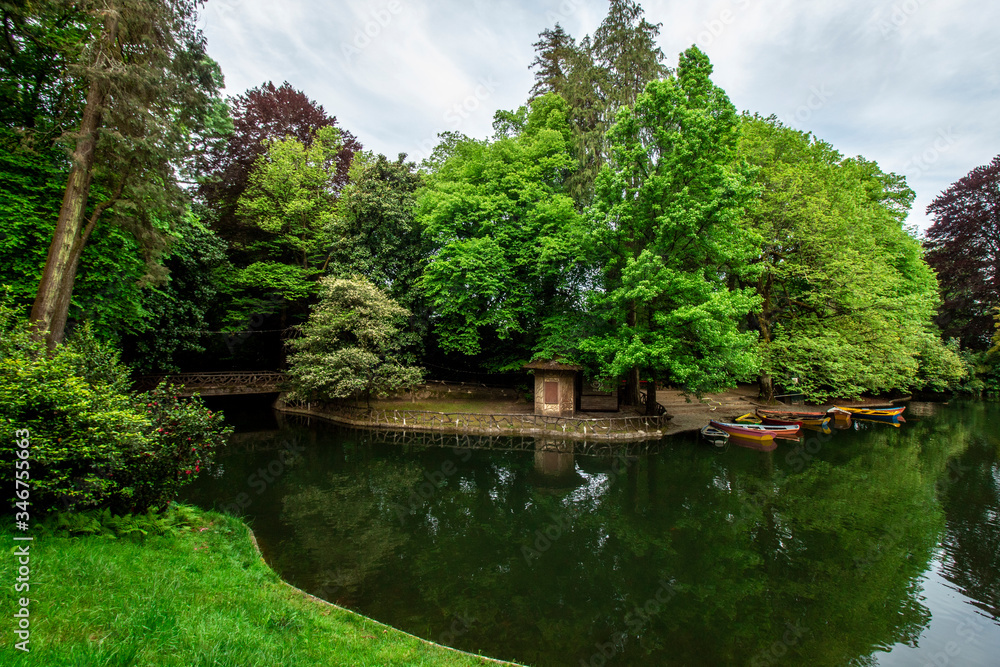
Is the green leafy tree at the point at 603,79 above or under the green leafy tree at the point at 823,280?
above

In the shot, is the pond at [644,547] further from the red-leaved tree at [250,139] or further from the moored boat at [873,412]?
the red-leaved tree at [250,139]

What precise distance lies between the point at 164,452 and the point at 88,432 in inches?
54.1

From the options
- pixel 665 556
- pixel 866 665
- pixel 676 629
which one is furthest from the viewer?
pixel 665 556

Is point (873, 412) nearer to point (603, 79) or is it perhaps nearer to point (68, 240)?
point (603, 79)

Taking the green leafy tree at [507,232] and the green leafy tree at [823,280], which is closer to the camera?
the green leafy tree at [823,280]

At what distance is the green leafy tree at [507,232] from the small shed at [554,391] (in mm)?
1444

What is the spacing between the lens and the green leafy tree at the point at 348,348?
19.4 metres

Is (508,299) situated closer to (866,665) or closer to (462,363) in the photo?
(462,363)

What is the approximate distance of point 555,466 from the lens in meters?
14.3

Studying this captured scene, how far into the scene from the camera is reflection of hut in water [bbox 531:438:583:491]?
12.6 metres

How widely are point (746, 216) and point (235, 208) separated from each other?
31178 millimetres

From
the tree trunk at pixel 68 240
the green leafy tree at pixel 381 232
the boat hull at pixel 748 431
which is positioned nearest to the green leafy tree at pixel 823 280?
the boat hull at pixel 748 431

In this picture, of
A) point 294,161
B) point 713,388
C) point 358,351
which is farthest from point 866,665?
point 294,161

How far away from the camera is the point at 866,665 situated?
5.76m
